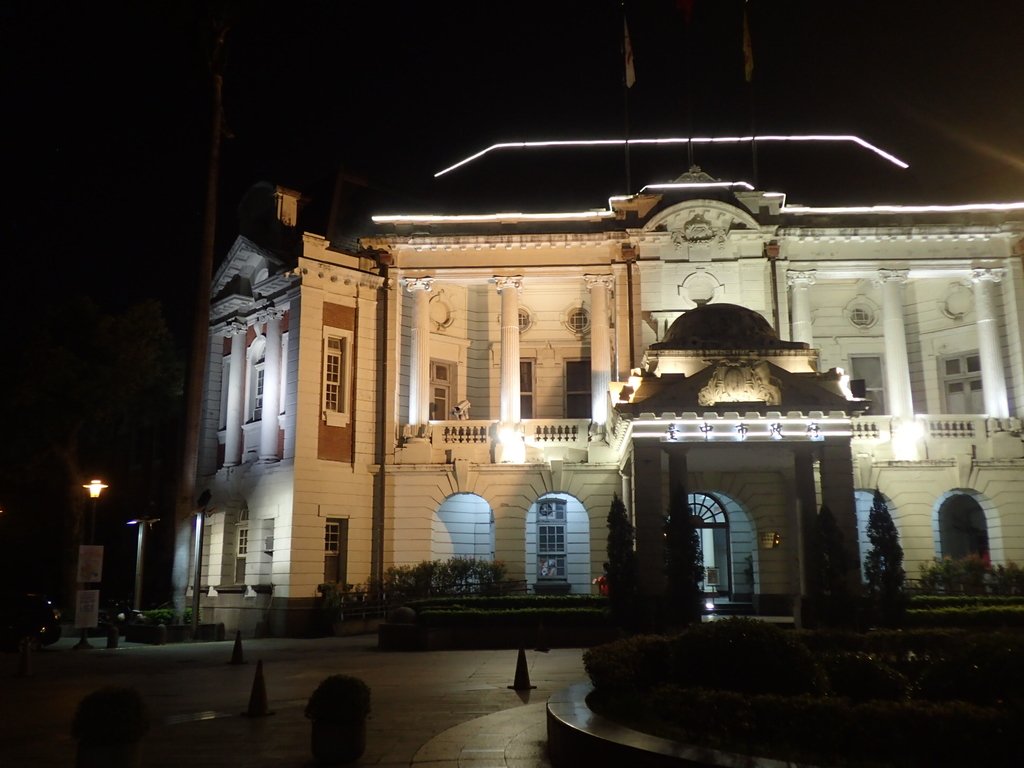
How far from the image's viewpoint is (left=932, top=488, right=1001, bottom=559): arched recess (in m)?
30.6

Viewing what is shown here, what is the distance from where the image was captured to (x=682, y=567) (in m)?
20.5

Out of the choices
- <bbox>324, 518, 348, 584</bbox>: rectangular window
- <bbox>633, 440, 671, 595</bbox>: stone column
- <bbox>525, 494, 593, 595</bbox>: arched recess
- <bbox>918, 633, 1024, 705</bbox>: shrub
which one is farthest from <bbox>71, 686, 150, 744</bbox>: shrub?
<bbox>525, 494, 593, 595</bbox>: arched recess

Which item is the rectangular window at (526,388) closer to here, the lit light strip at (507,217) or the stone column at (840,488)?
the lit light strip at (507,217)

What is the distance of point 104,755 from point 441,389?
25047 mm

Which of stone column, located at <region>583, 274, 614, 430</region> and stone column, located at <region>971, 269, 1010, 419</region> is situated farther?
stone column, located at <region>583, 274, 614, 430</region>

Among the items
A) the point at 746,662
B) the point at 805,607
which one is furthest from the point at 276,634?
the point at 746,662

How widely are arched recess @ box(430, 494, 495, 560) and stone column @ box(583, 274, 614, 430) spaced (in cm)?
476

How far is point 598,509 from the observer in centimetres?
3000

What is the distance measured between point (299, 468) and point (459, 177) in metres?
14.5

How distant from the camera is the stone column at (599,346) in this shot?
100 ft

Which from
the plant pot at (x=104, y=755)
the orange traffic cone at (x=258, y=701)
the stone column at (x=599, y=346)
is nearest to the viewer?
the plant pot at (x=104, y=755)

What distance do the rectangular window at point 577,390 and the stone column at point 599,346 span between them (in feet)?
3.50

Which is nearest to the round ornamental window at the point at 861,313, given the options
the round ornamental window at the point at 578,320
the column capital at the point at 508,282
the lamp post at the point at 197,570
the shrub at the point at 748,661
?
the round ornamental window at the point at 578,320

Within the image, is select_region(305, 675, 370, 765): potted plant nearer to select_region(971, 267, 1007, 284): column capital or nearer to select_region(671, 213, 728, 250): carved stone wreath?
select_region(671, 213, 728, 250): carved stone wreath
